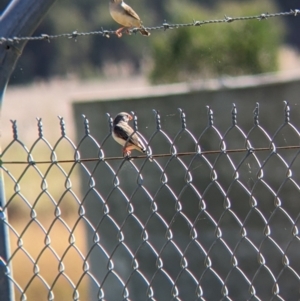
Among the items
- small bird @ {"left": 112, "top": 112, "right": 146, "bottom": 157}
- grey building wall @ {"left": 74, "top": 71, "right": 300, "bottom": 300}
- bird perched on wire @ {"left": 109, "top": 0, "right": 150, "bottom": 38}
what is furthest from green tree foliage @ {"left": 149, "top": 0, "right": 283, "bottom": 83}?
small bird @ {"left": 112, "top": 112, "right": 146, "bottom": 157}

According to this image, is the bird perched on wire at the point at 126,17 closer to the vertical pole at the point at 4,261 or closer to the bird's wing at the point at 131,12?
the bird's wing at the point at 131,12

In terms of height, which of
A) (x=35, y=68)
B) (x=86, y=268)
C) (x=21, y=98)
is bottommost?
(x=86, y=268)

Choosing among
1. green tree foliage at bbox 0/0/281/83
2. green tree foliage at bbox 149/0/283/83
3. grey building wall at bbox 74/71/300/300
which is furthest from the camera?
green tree foliage at bbox 0/0/281/83

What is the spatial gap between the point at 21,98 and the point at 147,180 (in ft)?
94.8

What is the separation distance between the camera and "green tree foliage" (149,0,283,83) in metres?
17.6

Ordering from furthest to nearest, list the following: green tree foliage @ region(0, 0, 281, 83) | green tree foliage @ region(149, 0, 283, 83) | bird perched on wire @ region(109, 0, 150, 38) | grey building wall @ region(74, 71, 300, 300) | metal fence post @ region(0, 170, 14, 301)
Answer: green tree foliage @ region(0, 0, 281, 83) < green tree foliage @ region(149, 0, 283, 83) < grey building wall @ region(74, 71, 300, 300) < bird perched on wire @ region(109, 0, 150, 38) < metal fence post @ region(0, 170, 14, 301)

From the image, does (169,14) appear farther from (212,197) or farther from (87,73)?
(212,197)

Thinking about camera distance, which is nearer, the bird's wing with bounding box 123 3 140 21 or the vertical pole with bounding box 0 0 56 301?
the vertical pole with bounding box 0 0 56 301

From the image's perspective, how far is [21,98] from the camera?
35750mm

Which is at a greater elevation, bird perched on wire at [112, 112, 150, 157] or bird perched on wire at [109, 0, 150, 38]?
bird perched on wire at [109, 0, 150, 38]

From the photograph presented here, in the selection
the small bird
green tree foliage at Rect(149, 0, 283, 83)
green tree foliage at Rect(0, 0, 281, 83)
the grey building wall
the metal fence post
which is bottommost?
the metal fence post

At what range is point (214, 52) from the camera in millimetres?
16875

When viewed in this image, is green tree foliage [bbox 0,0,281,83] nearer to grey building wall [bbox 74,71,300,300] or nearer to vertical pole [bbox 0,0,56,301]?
grey building wall [bbox 74,71,300,300]

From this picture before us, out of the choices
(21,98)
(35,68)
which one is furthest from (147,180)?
(35,68)
